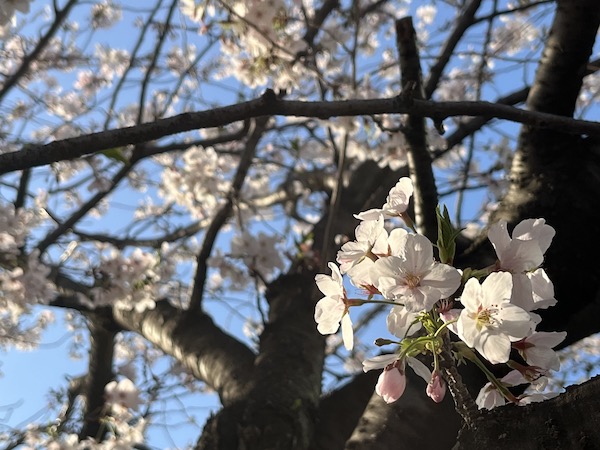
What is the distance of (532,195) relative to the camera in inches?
52.8

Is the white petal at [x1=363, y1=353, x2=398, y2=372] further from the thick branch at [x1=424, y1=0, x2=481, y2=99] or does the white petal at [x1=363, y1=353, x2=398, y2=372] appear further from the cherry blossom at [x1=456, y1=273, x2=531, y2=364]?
the thick branch at [x1=424, y1=0, x2=481, y2=99]

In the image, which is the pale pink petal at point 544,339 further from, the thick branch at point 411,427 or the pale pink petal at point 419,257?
the thick branch at point 411,427

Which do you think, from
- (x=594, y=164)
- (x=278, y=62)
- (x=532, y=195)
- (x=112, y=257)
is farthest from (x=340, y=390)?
(x=112, y=257)

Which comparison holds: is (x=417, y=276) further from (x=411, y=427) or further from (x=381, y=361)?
(x=411, y=427)

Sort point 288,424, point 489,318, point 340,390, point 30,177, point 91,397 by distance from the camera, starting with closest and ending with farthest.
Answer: point 489,318, point 288,424, point 340,390, point 30,177, point 91,397

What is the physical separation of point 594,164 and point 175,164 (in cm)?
284

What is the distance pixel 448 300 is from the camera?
70 cm

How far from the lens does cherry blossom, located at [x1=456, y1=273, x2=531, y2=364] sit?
0.59m

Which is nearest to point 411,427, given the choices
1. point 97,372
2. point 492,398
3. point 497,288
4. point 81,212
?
point 492,398

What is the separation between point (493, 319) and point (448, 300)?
11 centimetres

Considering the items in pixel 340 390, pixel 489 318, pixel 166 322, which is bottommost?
pixel 489 318

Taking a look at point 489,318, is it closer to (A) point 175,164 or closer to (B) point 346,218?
(B) point 346,218

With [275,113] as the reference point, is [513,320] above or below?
below

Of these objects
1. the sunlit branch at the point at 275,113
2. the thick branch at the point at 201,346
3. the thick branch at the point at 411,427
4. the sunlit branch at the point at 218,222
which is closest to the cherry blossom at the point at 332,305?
the sunlit branch at the point at 275,113
